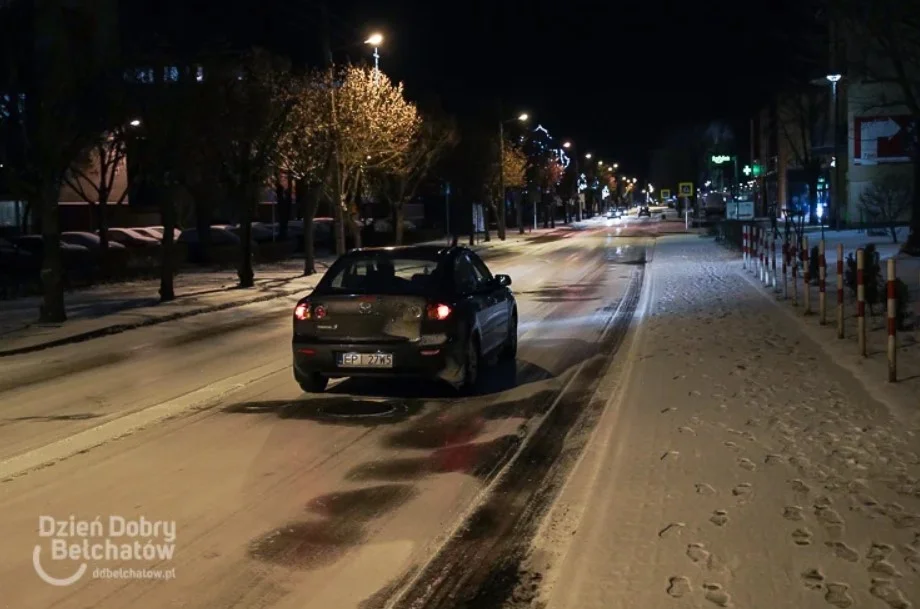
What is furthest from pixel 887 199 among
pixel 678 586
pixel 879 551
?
pixel 678 586

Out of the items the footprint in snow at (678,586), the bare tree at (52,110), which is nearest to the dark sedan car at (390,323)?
the footprint in snow at (678,586)

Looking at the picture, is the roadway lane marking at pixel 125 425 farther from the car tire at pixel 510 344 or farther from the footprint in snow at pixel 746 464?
the footprint in snow at pixel 746 464

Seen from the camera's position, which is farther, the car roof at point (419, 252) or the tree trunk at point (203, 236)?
the tree trunk at point (203, 236)

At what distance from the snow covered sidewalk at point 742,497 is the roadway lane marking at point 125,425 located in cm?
403

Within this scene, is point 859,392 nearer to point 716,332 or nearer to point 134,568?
point 716,332

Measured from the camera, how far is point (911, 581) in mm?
5293

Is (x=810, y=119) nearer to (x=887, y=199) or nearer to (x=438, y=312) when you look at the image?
(x=887, y=199)

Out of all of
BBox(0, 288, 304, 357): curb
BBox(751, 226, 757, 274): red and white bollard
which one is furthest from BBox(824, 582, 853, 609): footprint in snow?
BBox(751, 226, 757, 274): red and white bollard

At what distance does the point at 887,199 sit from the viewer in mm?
45750

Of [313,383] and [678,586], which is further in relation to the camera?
[313,383]

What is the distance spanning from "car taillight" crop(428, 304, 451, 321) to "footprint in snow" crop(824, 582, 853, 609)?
18.9ft

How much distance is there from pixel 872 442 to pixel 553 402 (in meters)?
3.28

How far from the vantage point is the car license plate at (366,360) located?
10477 millimetres
